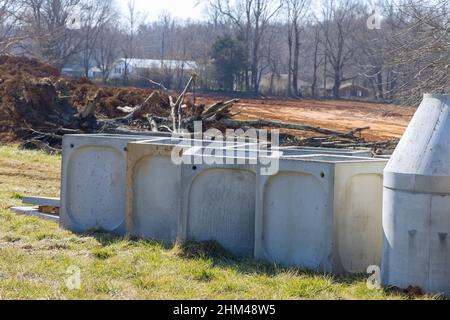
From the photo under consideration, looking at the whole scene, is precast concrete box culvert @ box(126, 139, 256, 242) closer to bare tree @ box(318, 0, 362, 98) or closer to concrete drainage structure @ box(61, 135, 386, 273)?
concrete drainage structure @ box(61, 135, 386, 273)

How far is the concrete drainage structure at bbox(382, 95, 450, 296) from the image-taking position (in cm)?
541

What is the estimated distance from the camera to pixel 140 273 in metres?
6.19

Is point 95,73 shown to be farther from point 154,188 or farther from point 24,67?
point 154,188

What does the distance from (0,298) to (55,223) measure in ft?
10.4

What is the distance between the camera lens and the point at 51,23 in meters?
53.2

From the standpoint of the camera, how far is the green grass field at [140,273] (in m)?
5.58

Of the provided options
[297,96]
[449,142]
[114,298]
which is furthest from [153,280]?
[297,96]

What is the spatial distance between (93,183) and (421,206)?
12.7ft

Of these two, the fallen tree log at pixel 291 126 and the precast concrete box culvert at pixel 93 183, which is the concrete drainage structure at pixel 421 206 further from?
the fallen tree log at pixel 291 126

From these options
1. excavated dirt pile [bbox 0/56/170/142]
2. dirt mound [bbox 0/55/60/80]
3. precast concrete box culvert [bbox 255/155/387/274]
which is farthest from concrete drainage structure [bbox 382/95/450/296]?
dirt mound [bbox 0/55/60/80]

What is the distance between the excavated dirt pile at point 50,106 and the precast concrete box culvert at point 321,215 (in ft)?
39.6

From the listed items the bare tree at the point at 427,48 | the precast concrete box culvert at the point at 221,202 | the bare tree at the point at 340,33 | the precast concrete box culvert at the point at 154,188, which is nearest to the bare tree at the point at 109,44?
the bare tree at the point at 340,33

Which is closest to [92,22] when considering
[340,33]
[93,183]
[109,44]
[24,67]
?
[109,44]
